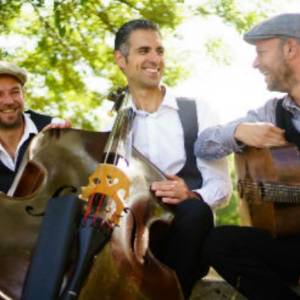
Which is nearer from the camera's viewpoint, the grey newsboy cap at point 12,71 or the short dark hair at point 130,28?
the short dark hair at point 130,28

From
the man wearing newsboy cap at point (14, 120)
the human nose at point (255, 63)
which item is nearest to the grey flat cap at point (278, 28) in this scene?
Answer: the human nose at point (255, 63)

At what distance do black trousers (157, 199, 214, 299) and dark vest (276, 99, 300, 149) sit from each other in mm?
525

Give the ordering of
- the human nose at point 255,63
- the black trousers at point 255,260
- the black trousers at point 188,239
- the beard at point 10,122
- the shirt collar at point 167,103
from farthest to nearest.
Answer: the beard at point 10,122 < the shirt collar at point 167,103 < the human nose at point 255,63 < the black trousers at point 188,239 < the black trousers at point 255,260

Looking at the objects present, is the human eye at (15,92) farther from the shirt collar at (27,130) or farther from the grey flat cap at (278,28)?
the grey flat cap at (278,28)

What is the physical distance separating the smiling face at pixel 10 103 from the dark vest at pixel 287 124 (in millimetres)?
1547

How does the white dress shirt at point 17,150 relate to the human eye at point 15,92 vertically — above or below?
below

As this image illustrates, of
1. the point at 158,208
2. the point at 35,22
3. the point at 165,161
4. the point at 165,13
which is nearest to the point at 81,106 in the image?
the point at 35,22

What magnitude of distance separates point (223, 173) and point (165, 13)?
3.71m

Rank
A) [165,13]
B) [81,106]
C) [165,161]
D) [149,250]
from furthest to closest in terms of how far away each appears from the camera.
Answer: [81,106] < [165,13] < [165,161] < [149,250]

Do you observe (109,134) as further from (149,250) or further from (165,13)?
(165,13)

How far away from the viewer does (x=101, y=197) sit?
8.32 feet

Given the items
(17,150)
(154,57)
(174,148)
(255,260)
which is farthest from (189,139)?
(17,150)

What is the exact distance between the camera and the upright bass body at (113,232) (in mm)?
2539

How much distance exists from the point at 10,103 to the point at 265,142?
161 centimetres
